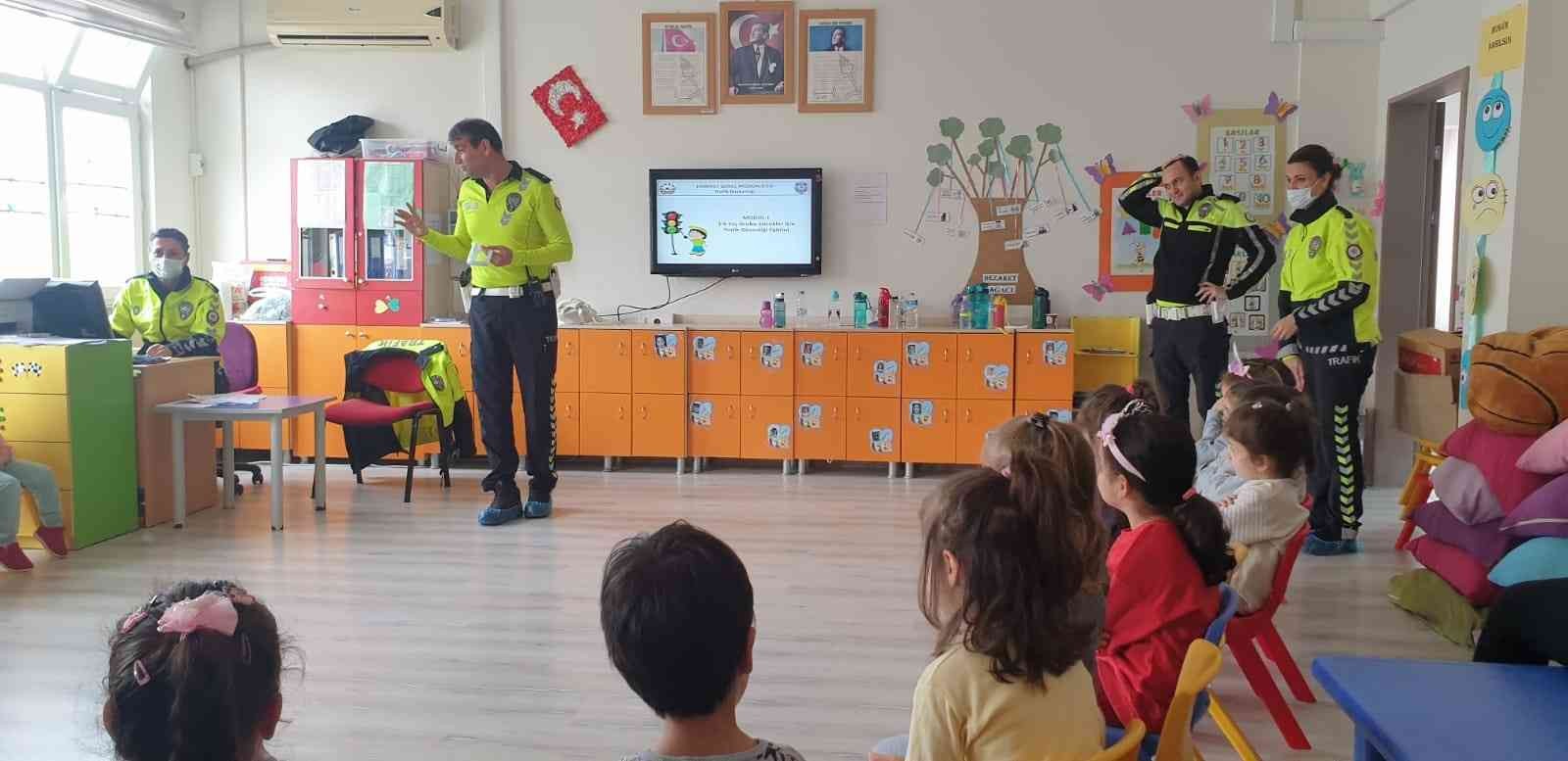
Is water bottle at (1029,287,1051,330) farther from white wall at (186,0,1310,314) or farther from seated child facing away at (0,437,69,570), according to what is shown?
seated child facing away at (0,437,69,570)

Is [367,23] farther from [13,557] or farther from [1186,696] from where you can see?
[1186,696]

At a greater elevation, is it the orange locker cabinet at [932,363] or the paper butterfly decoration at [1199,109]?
the paper butterfly decoration at [1199,109]

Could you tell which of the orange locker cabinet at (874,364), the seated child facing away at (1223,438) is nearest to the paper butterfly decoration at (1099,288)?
the orange locker cabinet at (874,364)

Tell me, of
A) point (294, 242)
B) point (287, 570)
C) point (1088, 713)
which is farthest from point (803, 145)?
point (1088, 713)

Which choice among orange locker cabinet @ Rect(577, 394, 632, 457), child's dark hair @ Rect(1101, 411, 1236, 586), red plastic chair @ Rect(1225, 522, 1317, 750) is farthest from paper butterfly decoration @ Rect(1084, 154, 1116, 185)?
child's dark hair @ Rect(1101, 411, 1236, 586)

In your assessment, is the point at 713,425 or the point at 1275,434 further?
the point at 713,425

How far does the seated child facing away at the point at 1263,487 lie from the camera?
2965 millimetres

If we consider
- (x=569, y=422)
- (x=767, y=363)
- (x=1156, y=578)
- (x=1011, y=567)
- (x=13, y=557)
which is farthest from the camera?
(x=569, y=422)

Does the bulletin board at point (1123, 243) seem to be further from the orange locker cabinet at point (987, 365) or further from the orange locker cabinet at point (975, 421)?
the orange locker cabinet at point (975, 421)

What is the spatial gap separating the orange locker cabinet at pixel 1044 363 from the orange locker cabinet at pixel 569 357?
95.3 inches

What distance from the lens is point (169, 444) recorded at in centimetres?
531

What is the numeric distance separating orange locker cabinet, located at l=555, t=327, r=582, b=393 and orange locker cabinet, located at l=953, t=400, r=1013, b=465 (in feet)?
7.04

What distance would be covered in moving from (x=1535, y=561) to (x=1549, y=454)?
349 mm

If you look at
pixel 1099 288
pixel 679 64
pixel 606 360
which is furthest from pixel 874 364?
pixel 679 64
